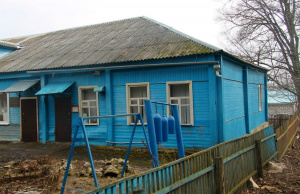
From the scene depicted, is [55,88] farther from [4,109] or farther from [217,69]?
[217,69]

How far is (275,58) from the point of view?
57.0ft

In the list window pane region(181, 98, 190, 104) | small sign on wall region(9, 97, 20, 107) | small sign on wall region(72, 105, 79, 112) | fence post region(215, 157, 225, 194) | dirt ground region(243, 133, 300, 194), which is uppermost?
small sign on wall region(9, 97, 20, 107)

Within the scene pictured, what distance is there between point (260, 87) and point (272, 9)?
4792 millimetres

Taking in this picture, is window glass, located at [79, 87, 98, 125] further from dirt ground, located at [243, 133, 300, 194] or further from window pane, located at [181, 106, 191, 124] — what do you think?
dirt ground, located at [243, 133, 300, 194]

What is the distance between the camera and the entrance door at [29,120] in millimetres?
12750

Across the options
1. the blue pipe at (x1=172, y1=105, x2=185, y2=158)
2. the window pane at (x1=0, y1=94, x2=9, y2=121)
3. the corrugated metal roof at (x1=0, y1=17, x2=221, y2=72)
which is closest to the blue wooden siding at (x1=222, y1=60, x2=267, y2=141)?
the corrugated metal roof at (x1=0, y1=17, x2=221, y2=72)

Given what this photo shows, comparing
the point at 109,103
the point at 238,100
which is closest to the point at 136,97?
the point at 109,103

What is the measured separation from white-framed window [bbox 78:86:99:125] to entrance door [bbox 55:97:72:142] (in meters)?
0.59

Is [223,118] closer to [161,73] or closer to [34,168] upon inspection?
[161,73]

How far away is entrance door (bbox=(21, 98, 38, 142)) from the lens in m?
12.8

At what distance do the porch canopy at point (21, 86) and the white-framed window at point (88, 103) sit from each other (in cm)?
238

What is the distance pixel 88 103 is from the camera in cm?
1159

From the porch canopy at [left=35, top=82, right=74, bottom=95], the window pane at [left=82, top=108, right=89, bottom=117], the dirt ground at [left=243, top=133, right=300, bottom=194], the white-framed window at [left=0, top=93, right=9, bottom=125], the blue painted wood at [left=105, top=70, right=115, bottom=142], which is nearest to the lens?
the dirt ground at [left=243, top=133, right=300, bottom=194]

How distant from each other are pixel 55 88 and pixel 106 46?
2836 mm
